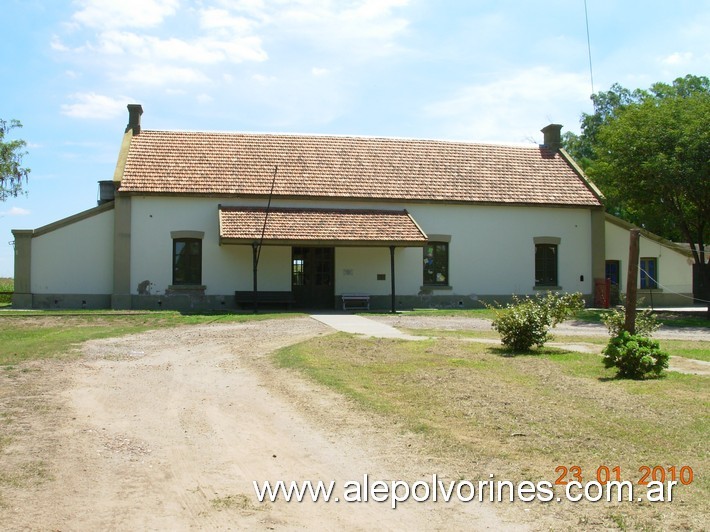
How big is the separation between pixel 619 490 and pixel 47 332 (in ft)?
50.6

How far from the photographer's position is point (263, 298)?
25.3 m

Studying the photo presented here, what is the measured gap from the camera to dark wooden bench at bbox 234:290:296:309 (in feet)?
82.9

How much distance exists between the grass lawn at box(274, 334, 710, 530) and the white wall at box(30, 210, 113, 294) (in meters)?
14.7

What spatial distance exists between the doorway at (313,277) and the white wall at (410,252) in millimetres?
282

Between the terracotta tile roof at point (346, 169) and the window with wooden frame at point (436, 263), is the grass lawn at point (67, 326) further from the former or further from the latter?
the window with wooden frame at point (436, 263)

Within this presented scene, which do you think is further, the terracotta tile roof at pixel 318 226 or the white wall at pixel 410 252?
the white wall at pixel 410 252

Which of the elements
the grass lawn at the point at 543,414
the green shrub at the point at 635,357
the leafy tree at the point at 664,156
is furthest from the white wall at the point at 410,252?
the green shrub at the point at 635,357

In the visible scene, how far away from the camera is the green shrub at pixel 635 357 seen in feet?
33.0

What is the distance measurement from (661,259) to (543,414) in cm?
2570

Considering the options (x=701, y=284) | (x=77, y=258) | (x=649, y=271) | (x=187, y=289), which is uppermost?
(x=77, y=258)

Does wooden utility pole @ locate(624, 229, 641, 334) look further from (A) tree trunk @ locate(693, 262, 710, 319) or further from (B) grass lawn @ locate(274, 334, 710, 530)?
(A) tree trunk @ locate(693, 262, 710, 319)

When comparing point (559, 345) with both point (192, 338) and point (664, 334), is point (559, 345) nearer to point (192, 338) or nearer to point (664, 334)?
point (664, 334)

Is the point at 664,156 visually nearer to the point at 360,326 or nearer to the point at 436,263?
the point at 436,263
